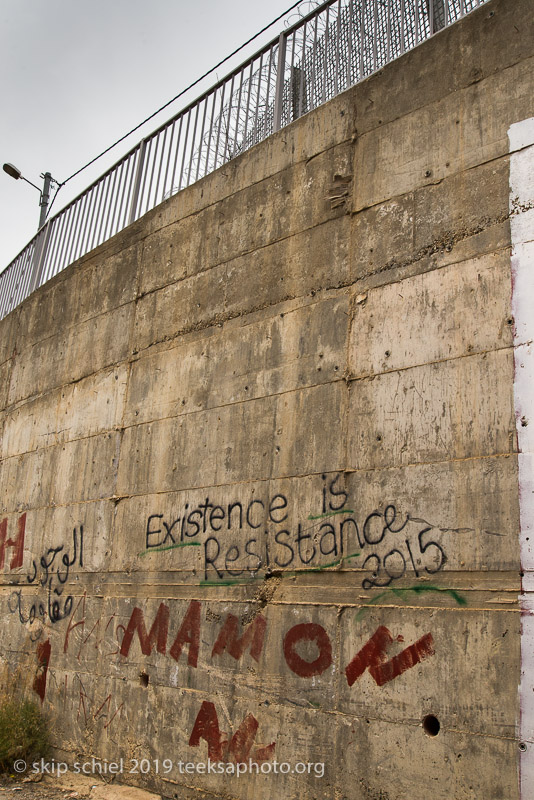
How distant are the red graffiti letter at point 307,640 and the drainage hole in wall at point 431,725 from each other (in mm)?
695

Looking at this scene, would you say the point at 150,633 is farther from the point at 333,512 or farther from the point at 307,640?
the point at 333,512

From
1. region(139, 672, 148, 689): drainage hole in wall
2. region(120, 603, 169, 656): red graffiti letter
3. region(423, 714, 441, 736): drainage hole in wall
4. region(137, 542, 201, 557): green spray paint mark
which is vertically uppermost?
region(137, 542, 201, 557): green spray paint mark

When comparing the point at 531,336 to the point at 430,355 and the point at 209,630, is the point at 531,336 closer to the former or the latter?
the point at 430,355

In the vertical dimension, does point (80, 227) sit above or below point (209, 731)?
above

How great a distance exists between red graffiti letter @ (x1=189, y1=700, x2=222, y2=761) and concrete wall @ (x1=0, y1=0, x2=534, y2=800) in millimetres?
22

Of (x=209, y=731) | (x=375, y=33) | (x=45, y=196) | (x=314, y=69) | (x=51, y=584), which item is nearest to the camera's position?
(x=209, y=731)

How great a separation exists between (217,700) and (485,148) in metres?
3.99

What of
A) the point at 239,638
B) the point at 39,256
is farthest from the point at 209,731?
the point at 39,256

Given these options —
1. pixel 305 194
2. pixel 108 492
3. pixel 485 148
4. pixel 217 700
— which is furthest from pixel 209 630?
pixel 485 148

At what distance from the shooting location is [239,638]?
4.89 m

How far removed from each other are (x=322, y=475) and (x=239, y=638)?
127 centimetres

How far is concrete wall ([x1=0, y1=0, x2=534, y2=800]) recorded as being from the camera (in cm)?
389

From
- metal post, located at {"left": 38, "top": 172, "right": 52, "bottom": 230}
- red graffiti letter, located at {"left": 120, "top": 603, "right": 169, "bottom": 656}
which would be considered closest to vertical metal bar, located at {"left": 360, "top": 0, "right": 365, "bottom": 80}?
red graffiti letter, located at {"left": 120, "top": 603, "right": 169, "bottom": 656}

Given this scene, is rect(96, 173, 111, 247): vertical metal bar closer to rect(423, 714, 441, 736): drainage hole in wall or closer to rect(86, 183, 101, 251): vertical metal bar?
rect(86, 183, 101, 251): vertical metal bar
